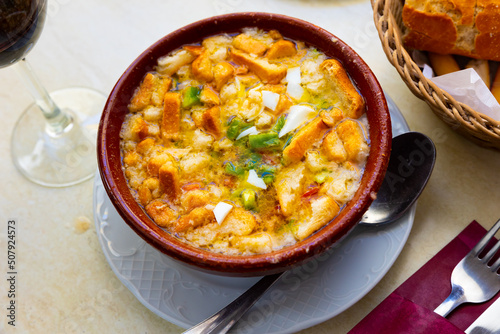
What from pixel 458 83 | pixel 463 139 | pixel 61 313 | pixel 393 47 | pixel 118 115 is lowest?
pixel 463 139

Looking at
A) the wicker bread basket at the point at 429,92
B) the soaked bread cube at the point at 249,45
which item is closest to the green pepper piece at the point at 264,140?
the soaked bread cube at the point at 249,45

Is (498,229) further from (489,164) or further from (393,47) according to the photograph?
(393,47)

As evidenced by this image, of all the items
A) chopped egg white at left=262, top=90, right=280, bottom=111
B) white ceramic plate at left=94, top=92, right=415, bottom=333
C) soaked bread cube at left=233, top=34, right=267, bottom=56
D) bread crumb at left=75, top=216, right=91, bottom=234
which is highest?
soaked bread cube at left=233, top=34, right=267, bottom=56

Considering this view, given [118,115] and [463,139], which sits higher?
[118,115]

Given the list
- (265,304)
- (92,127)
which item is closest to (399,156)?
(265,304)

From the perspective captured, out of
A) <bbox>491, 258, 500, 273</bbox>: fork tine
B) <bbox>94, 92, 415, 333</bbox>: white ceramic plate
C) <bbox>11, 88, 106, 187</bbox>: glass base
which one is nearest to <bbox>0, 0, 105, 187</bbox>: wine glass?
<bbox>11, 88, 106, 187</bbox>: glass base

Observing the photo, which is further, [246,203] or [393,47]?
[393,47]

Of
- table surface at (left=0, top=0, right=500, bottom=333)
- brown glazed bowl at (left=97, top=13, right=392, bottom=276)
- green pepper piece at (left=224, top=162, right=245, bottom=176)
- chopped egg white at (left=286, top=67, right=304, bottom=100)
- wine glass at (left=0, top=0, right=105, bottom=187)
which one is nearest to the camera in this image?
brown glazed bowl at (left=97, top=13, right=392, bottom=276)

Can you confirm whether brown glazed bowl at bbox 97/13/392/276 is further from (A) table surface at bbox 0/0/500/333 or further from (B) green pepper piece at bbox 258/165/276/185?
(A) table surface at bbox 0/0/500/333
